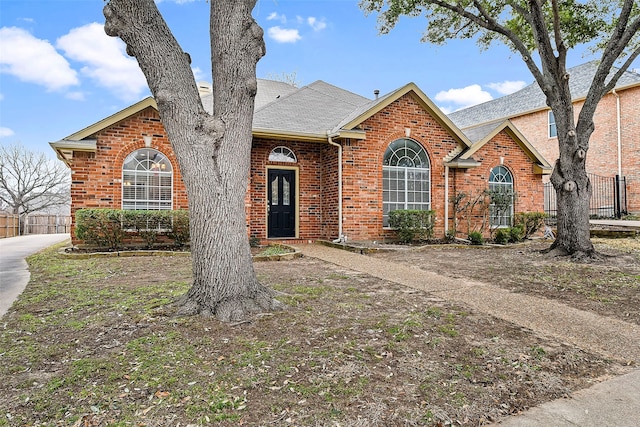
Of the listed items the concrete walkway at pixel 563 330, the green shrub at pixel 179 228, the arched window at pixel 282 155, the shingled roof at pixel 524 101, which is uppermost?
the shingled roof at pixel 524 101

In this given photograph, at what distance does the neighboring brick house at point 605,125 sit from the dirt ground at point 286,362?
12.7 meters

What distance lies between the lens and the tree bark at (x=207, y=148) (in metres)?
4.05

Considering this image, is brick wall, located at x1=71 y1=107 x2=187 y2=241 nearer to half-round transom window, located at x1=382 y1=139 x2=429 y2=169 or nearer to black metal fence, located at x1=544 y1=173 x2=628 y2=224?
half-round transom window, located at x1=382 y1=139 x2=429 y2=169

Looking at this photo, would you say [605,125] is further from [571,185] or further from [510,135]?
[571,185]

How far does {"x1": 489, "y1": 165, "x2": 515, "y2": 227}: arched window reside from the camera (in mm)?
12598

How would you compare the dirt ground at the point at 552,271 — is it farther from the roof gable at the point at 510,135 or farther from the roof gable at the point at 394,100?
the roof gable at the point at 394,100

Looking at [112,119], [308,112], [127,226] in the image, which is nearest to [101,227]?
[127,226]

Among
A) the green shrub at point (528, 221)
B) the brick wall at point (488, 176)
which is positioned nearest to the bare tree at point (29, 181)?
the brick wall at point (488, 176)

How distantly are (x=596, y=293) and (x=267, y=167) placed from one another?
841cm

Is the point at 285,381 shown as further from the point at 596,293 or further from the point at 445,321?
the point at 596,293

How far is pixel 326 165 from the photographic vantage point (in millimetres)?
12078

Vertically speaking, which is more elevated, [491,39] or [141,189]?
[491,39]

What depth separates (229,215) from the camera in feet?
13.5

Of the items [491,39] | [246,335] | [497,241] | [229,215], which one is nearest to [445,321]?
[246,335]
